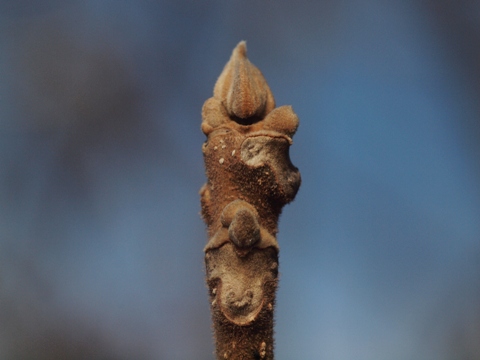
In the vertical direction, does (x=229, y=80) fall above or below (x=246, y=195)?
above

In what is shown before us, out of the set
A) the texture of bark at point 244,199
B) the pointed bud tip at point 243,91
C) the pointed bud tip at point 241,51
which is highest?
the pointed bud tip at point 241,51

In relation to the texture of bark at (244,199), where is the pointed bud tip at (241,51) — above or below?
above

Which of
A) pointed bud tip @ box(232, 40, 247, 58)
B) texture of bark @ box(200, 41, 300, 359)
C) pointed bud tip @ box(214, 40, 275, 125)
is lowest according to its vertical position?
texture of bark @ box(200, 41, 300, 359)

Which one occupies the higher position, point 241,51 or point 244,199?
point 241,51

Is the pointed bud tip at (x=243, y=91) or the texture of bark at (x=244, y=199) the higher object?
the pointed bud tip at (x=243, y=91)

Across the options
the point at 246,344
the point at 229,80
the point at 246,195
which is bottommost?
the point at 246,344

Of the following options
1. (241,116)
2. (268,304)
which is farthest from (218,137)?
(268,304)

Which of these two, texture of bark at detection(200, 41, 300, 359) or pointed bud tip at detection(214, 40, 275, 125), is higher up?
pointed bud tip at detection(214, 40, 275, 125)

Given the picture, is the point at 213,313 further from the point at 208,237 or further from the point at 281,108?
the point at 281,108
